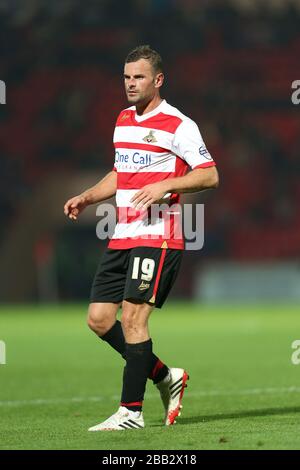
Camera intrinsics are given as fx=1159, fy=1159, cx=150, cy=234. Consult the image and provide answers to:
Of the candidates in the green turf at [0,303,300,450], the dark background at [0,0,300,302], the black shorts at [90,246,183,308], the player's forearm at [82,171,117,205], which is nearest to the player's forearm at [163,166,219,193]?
the black shorts at [90,246,183,308]

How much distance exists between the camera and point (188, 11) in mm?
37312

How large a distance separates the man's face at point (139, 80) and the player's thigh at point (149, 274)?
86cm

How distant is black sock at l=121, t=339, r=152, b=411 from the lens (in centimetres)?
648

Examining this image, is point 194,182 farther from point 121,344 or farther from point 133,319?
point 121,344

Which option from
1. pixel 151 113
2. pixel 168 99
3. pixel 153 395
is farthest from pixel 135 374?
pixel 168 99

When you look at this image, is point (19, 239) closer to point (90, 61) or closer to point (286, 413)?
point (90, 61)

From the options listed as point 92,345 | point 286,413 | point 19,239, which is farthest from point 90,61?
point 286,413

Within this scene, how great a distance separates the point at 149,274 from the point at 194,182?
586 mm

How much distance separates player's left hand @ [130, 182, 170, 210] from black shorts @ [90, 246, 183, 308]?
1.43 feet

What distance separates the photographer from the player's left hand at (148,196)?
6.19 meters

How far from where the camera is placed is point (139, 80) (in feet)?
21.5

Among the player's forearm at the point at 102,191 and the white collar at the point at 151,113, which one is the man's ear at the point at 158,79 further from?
the player's forearm at the point at 102,191

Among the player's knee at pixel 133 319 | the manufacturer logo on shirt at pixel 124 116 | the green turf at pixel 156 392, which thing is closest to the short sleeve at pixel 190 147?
the manufacturer logo on shirt at pixel 124 116

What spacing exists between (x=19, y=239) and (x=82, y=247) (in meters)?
2.08
